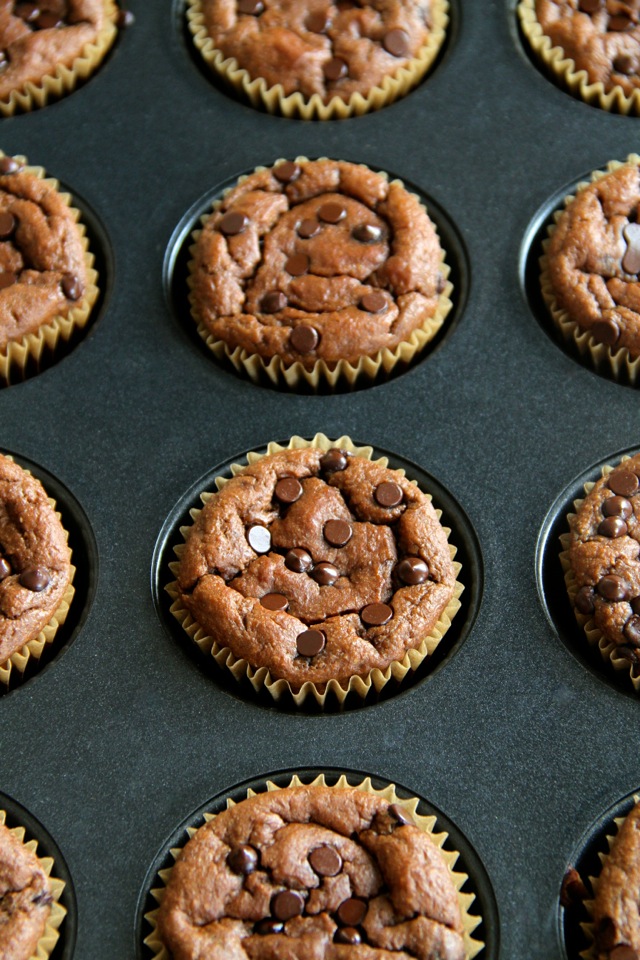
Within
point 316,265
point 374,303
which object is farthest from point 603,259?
point 316,265

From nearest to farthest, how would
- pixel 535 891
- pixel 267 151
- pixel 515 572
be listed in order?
pixel 535 891, pixel 515 572, pixel 267 151

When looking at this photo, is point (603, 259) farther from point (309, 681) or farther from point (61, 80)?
point (61, 80)

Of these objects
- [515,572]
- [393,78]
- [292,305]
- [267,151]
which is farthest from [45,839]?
[393,78]

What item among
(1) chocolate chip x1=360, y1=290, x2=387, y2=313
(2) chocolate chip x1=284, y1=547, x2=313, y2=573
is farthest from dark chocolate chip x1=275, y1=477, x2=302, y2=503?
(1) chocolate chip x1=360, y1=290, x2=387, y2=313

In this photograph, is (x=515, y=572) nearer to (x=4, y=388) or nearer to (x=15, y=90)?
(x=4, y=388)

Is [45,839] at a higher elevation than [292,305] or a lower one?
lower
